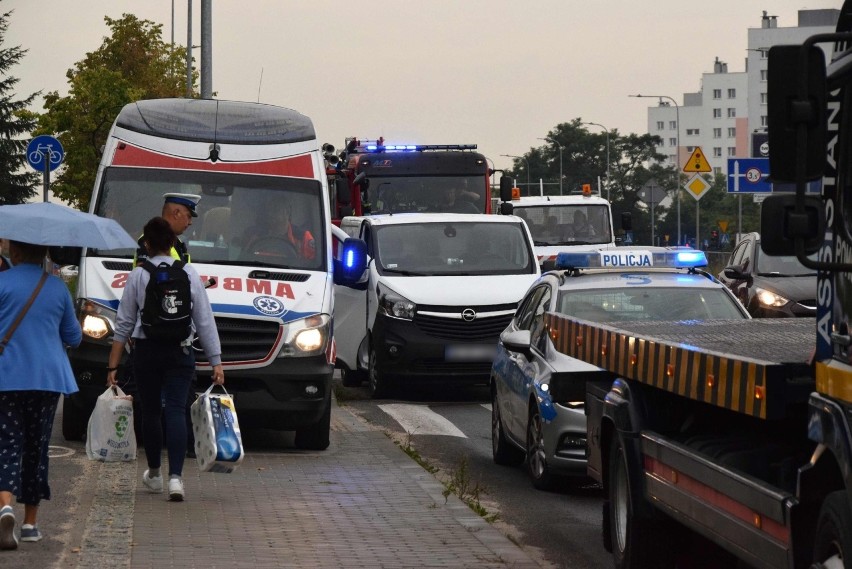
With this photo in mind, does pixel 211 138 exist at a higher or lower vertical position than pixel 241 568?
higher

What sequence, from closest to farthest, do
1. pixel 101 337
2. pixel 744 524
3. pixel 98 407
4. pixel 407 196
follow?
pixel 744 524 < pixel 98 407 < pixel 101 337 < pixel 407 196

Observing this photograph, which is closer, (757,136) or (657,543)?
(657,543)

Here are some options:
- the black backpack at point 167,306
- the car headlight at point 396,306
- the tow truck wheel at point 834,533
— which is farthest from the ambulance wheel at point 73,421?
the tow truck wheel at point 834,533

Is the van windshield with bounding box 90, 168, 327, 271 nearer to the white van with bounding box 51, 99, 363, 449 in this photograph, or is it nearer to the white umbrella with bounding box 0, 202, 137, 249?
the white van with bounding box 51, 99, 363, 449

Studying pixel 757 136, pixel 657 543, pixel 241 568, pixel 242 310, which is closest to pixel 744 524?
pixel 657 543

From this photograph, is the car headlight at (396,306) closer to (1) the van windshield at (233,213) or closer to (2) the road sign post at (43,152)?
(1) the van windshield at (233,213)

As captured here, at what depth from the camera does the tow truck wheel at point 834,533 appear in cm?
470

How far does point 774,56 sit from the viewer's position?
15.5 ft

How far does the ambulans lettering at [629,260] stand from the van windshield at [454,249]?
5378 mm

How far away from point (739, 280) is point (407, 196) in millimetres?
6858

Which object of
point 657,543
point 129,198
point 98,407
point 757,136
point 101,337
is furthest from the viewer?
point 757,136

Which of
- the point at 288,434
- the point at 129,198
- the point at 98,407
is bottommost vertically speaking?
the point at 288,434

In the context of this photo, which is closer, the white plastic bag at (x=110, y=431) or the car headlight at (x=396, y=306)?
the white plastic bag at (x=110, y=431)

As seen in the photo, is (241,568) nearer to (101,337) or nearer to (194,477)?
(194,477)
